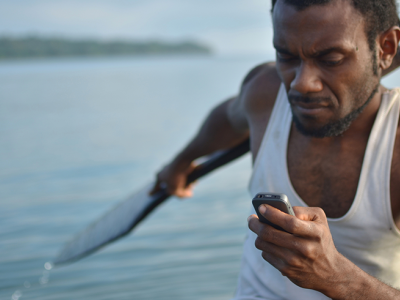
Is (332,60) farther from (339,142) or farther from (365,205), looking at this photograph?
(365,205)

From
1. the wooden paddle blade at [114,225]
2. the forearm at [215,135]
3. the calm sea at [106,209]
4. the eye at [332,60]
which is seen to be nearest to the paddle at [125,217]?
the wooden paddle blade at [114,225]

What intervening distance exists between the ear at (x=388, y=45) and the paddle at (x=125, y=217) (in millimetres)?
1136

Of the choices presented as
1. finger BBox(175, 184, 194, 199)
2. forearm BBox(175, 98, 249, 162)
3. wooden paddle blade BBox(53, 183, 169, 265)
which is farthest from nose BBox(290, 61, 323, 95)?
wooden paddle blade BBox(53, 183, 169, 265)

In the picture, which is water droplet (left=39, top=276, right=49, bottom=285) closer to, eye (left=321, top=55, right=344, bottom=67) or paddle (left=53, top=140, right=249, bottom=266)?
paddle (left=53, top=140, right=249, bottom=266)

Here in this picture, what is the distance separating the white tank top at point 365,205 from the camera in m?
1.56

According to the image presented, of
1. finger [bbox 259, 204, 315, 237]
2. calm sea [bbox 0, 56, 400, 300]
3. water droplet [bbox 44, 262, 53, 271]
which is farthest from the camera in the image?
water droplet [bbox 44, 262, 53, 271]

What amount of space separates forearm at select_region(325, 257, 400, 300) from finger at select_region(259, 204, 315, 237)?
9.0 inches

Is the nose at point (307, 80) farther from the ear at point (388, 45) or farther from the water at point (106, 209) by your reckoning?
the water at point (106, 209)

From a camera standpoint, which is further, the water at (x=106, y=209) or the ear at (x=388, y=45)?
the water at (x=106, y=209)

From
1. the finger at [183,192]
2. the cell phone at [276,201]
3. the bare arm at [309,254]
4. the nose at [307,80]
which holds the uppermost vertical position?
the nose at [307,80]

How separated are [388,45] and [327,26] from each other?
30 cm

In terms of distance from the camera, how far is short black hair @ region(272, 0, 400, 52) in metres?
1.56

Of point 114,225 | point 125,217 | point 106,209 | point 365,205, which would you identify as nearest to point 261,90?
point 365,205

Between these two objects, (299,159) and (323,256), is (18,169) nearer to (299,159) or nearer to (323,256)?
(299,159)
